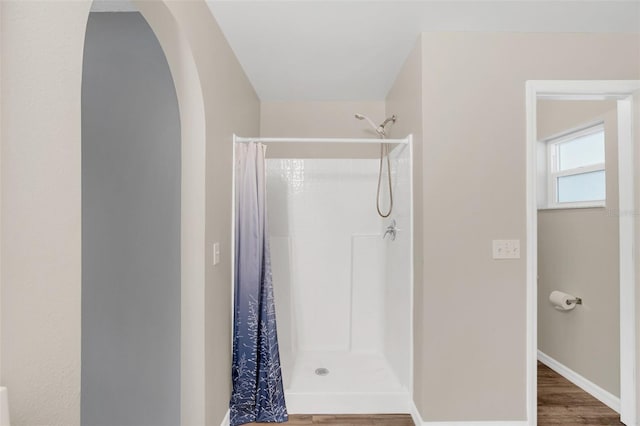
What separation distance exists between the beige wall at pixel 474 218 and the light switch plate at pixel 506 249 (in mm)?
37

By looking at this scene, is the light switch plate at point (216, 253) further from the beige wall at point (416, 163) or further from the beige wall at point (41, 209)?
the beige wall at point (416, 163)

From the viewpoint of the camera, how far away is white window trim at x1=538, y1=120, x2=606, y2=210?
2.70 metres

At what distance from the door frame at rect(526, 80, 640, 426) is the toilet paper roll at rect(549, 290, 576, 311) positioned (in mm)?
536

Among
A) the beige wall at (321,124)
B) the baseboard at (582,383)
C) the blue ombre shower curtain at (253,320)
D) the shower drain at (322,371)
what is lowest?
the baseboard at (582,383)

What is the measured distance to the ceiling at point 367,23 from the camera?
6.18 feet

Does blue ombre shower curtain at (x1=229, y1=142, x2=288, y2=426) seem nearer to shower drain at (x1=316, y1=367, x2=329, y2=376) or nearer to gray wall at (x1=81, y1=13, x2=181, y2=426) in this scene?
gray wall at (x1=81, y1=13, x2=181, y2=426)

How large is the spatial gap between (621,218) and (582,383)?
4.55 ft

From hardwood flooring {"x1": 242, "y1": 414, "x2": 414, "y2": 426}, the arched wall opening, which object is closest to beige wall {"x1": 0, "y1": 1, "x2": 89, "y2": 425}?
the arched wall opening

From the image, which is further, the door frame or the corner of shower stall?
the corner of shower stall

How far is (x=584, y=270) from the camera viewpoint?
273 cm

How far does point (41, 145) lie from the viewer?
2.56 feet

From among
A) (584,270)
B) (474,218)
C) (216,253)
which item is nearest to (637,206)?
(584,270)

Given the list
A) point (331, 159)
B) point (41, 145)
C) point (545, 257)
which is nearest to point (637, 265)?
point (545, 257)

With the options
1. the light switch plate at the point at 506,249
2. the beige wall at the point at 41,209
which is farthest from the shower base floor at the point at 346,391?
the beige wall at the point at 41,209
